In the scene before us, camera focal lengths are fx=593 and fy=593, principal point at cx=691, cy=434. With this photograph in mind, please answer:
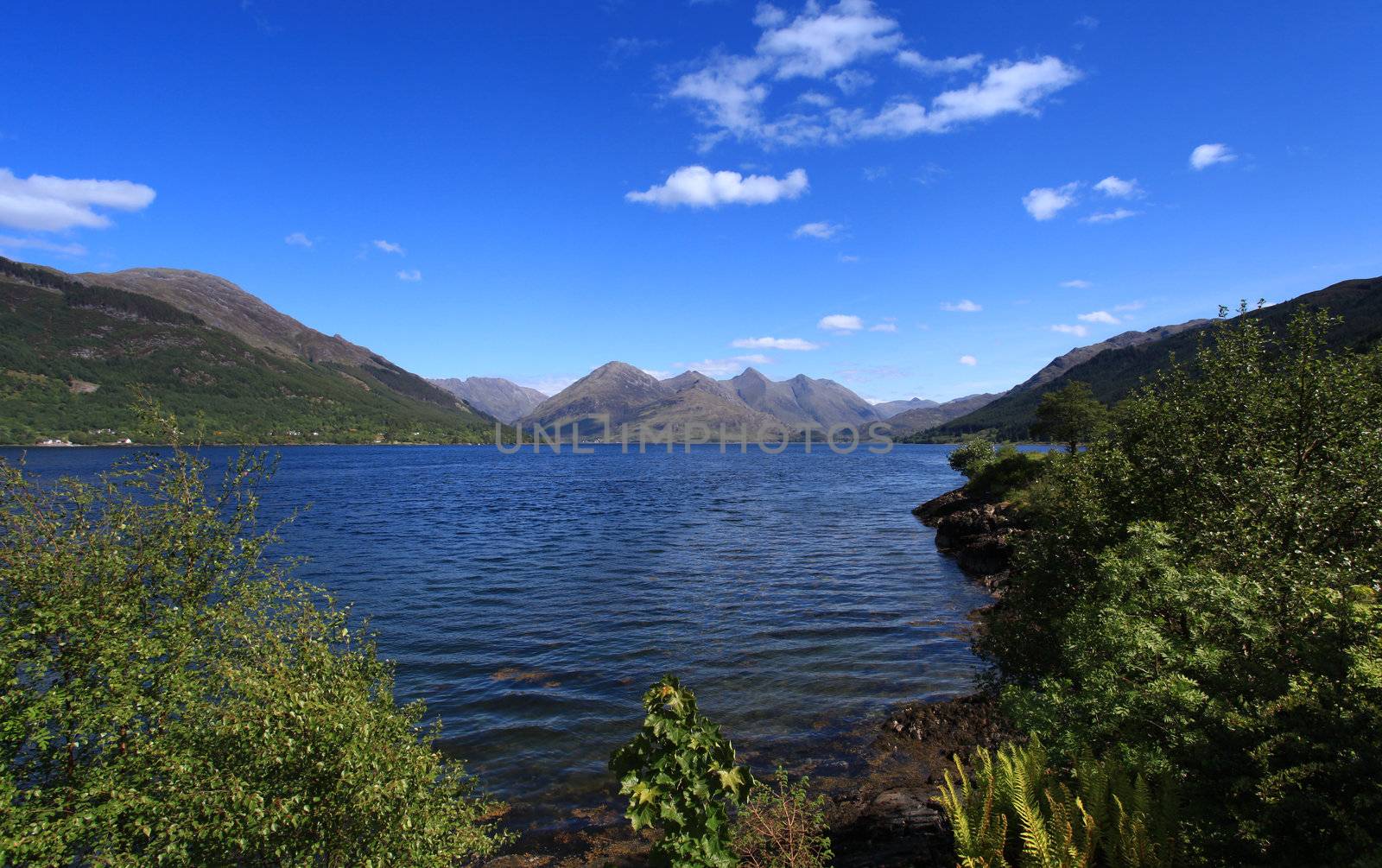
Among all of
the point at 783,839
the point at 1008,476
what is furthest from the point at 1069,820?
the point at 1008,476

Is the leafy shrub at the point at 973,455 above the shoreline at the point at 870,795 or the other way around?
above

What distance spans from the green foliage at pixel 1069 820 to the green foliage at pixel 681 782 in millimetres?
3722

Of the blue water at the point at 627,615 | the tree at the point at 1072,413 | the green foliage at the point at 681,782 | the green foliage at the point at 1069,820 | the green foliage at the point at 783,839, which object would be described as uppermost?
the tree at the point at 1072,413

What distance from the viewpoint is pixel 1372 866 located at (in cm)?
555

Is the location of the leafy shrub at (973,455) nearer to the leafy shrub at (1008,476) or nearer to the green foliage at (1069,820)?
the leafy shrub at (1008,476)

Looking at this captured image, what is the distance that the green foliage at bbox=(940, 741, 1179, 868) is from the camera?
8.59 meters

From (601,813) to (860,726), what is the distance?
32.6ft

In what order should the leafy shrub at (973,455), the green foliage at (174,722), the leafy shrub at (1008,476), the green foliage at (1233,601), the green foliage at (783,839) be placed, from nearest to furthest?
1. the green foliage at (1233,601)
2. the green foliage at (174,722)
3. the green foliage at (783,839)
4. the leafy shrub at (1008,476)
5. the leafy shrub at (973,455)

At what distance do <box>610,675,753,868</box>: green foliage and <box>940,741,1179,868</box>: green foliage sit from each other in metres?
3.72

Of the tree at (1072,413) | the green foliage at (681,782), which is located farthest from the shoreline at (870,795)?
the tree at (1072,413)

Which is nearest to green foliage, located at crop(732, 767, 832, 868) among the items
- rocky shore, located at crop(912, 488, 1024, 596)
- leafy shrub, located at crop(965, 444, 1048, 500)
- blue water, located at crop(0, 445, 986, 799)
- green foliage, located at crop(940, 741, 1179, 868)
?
green foliage, located at crop(940, 741, 1179, 868)

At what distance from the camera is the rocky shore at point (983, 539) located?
144 feet

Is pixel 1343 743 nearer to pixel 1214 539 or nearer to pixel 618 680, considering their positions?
pixel 1214 539

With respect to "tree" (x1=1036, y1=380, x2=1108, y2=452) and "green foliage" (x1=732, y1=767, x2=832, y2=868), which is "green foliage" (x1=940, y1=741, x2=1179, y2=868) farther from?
"tree" (x1=1036, y1=380, x2=1108, y2=452)
